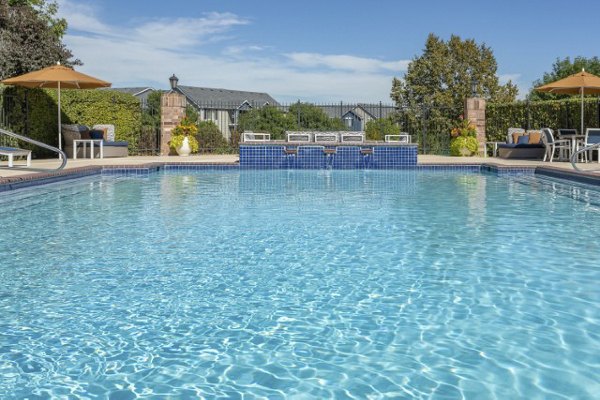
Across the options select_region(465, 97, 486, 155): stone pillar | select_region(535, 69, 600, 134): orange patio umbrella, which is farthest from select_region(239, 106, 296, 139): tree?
select_region(535, 69, 600, 134): orange patio umbrella

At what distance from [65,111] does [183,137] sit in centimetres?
358

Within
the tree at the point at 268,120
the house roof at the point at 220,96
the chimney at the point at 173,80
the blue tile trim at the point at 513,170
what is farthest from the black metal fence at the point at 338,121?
the house roof at the point at 220,96

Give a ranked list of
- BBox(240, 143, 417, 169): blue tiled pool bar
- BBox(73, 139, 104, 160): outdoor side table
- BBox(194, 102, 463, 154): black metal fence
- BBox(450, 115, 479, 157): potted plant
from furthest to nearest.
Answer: BBox(194, 102, 463, 154): black metal fence < BBox(450, 115, 479, 157): potted plant < BBox(73, 139, 104, 160): outdoor side table < BBox(240, 143, 417, 169): blue tiled pool bar

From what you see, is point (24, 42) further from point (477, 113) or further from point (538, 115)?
point (538, 115)

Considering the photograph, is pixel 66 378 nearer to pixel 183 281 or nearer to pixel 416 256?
pixel 183 281

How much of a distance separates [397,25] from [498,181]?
19.2m

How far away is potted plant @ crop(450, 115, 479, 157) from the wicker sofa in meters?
10.2

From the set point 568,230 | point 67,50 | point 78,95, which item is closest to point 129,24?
point 67,50

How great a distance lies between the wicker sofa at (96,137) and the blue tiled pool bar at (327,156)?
14.3 feet

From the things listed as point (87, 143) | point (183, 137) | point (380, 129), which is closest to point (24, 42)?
point (87, 143)

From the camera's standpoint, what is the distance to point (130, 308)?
4.10 metres

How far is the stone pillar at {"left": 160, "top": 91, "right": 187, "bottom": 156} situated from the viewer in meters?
20.5

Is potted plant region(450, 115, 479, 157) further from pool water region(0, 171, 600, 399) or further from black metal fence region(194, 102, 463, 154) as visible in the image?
pool water region(0, 171, 600, 399)

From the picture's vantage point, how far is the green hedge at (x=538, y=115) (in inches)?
752
